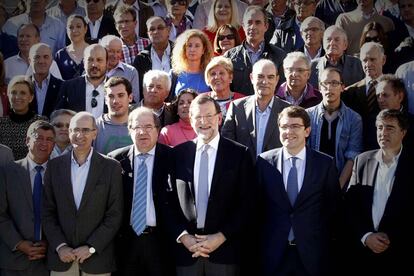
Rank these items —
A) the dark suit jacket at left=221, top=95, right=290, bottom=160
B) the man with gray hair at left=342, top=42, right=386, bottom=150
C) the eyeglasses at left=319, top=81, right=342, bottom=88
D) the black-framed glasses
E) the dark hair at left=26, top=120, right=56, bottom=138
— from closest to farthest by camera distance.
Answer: the dark hair at left=26, top=120, right=56, bottom=138, the dark suit jacket at left=221, top=95, right=290, bottom=160, the eyeglasses at left=319, top=81, right=342, bottom=88, the man with gray hair at left=342, top=42, right=386, bottom=150, the black-framed glasses

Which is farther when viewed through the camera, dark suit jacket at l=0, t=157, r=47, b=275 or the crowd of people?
dark suit jacket at l=0, t=157, r=47, b=275

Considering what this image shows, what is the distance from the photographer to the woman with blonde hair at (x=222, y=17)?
8570 millimetres

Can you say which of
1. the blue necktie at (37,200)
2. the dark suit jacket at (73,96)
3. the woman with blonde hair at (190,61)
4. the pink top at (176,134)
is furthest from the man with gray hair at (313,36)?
the blue necktie at (37,200)

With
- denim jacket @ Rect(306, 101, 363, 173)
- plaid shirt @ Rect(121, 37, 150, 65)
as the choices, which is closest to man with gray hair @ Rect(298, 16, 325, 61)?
denim jacket @ Rect(306, 101, 363, 173)

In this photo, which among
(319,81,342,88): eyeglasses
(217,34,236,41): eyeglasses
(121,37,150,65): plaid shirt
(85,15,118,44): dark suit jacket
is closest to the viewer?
(319,81,342,88): eyeglasses

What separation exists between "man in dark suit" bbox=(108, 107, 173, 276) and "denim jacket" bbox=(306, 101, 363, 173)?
145cm

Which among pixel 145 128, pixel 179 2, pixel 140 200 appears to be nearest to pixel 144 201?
pixel 140 200

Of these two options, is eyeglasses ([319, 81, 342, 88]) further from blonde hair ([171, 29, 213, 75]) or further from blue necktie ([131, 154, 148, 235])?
blue necktie ([131, 154, 148, 235])

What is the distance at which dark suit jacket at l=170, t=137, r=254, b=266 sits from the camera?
5461mm

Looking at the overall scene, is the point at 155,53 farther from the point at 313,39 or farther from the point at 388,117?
the point at 388,117

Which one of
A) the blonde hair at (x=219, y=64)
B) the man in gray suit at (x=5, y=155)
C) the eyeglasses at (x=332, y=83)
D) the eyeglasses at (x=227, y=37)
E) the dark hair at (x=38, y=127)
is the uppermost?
the eyeglasses at (x=227, y=37)

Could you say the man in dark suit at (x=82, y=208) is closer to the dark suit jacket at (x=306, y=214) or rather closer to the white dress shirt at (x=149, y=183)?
the white dress shirt at (x=149, y=183)

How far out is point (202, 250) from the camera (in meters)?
5.37

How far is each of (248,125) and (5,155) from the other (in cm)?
215
